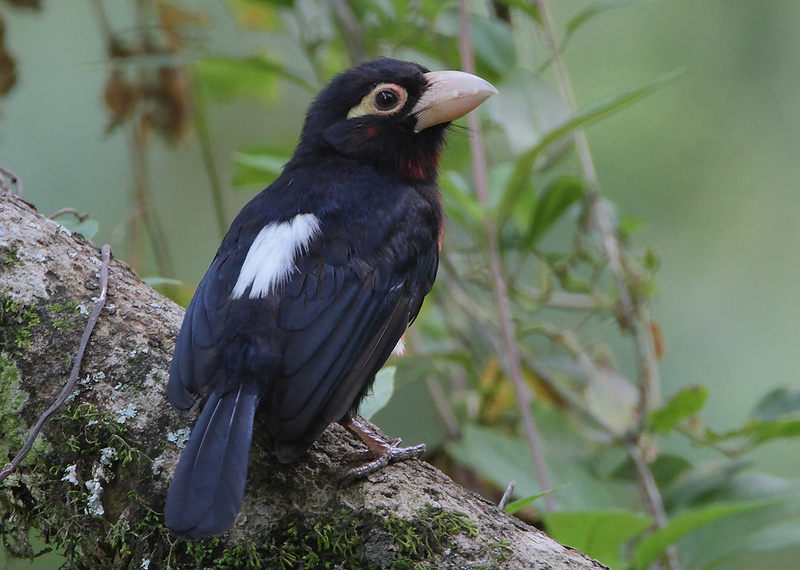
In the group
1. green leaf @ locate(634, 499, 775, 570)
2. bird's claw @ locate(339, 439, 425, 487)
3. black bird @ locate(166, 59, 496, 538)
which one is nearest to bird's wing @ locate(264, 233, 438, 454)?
black bird @ locate(166, 59, 496, 538)

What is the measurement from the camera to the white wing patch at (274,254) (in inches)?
90.9

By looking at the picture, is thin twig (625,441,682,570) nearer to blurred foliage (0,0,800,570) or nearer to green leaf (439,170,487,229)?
blurred foliage (0,0,800,570)

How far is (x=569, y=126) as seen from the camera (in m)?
2.89

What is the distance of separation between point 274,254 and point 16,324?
2.13 feet

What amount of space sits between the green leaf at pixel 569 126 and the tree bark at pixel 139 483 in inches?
49.5

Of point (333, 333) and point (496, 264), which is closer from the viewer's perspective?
point (333, 333)

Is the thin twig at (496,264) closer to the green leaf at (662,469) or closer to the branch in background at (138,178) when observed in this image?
the green leaf at (662,469)

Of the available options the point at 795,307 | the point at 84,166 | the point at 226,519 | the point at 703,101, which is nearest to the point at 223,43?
the point at 84,166

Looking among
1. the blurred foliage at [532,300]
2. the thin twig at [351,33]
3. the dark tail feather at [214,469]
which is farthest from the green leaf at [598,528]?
the thin twig at [351,33]

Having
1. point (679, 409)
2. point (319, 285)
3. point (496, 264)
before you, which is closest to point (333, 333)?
point (319, 285)

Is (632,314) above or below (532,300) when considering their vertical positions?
above

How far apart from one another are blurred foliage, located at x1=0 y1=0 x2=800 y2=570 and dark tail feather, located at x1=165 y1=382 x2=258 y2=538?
0.81 metres

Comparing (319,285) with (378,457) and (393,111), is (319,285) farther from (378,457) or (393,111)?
(393,111)

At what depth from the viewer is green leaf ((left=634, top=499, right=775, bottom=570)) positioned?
2463 mm
